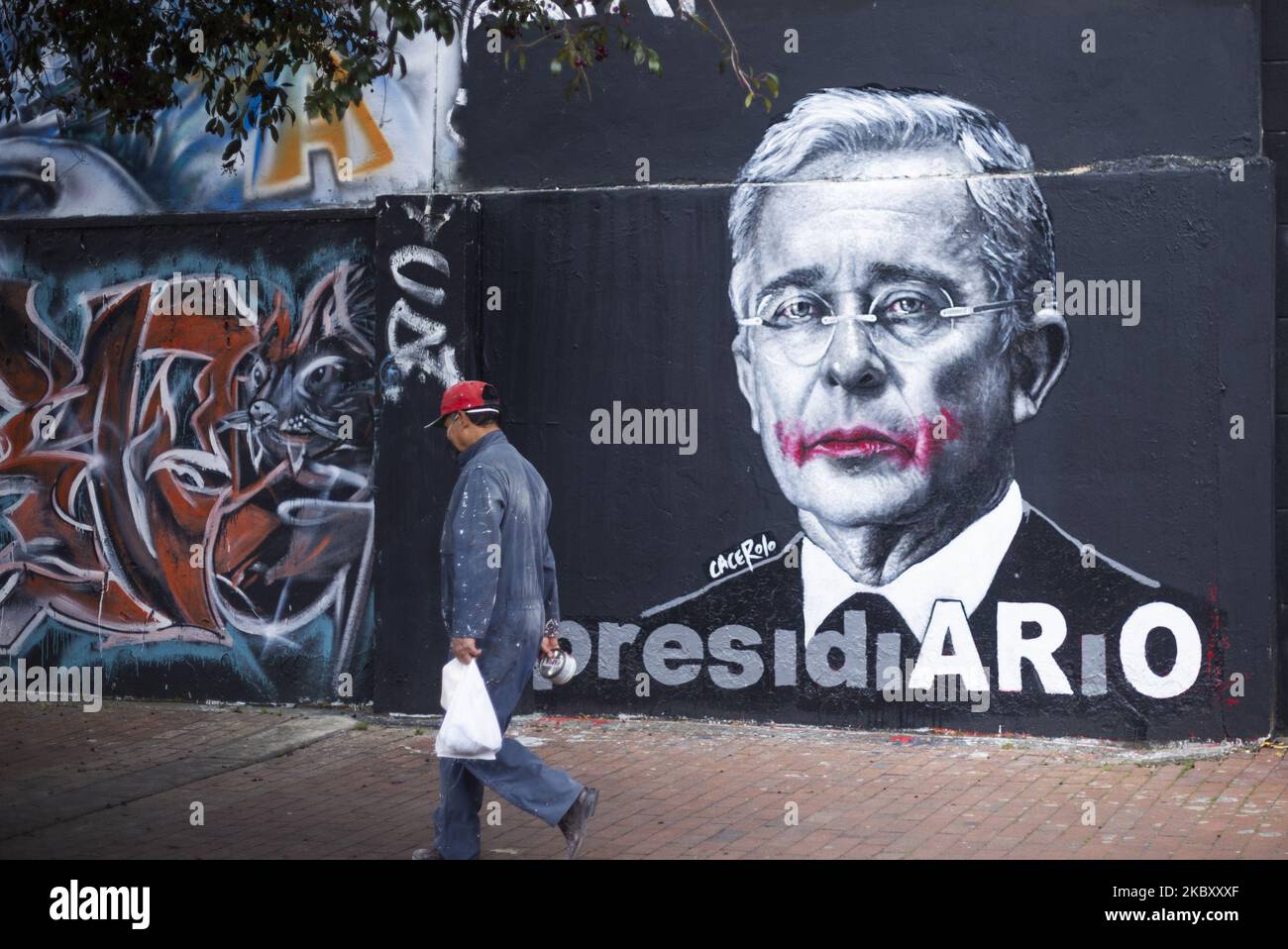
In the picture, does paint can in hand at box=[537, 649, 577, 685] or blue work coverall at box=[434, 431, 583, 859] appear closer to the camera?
blue work coverall at box=[434, 431, 583, 859]

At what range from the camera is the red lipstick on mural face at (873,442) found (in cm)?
883

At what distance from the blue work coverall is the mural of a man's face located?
9.24ft

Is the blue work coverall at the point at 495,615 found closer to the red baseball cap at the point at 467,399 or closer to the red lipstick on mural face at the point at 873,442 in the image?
the red baseball cap at the point at 467,399

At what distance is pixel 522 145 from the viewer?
31.2 feet

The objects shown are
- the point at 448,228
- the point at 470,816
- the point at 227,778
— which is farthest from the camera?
the point at 448,228

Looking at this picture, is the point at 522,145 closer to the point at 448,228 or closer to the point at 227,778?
the point at 448,228

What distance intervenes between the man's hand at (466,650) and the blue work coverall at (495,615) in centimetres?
4

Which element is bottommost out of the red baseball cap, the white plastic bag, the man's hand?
the white plastic bag

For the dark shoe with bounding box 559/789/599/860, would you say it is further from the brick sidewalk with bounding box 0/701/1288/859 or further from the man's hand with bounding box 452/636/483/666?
the man's hand with bounding box 452/636/483/666

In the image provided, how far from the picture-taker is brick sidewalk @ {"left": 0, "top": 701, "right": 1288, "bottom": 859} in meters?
6.74

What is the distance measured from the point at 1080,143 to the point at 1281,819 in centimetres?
379

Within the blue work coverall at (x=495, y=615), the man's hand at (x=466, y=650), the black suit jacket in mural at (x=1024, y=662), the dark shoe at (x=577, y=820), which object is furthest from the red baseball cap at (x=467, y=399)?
the black suit jacket in mural at (x=1024, y=662)

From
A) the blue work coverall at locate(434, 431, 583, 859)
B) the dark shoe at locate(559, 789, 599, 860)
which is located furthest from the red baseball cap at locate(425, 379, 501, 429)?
the dark shoe at locate(559, 789, 599, 860)

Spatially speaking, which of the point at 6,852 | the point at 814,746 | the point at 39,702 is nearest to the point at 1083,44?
the point at 814,746
